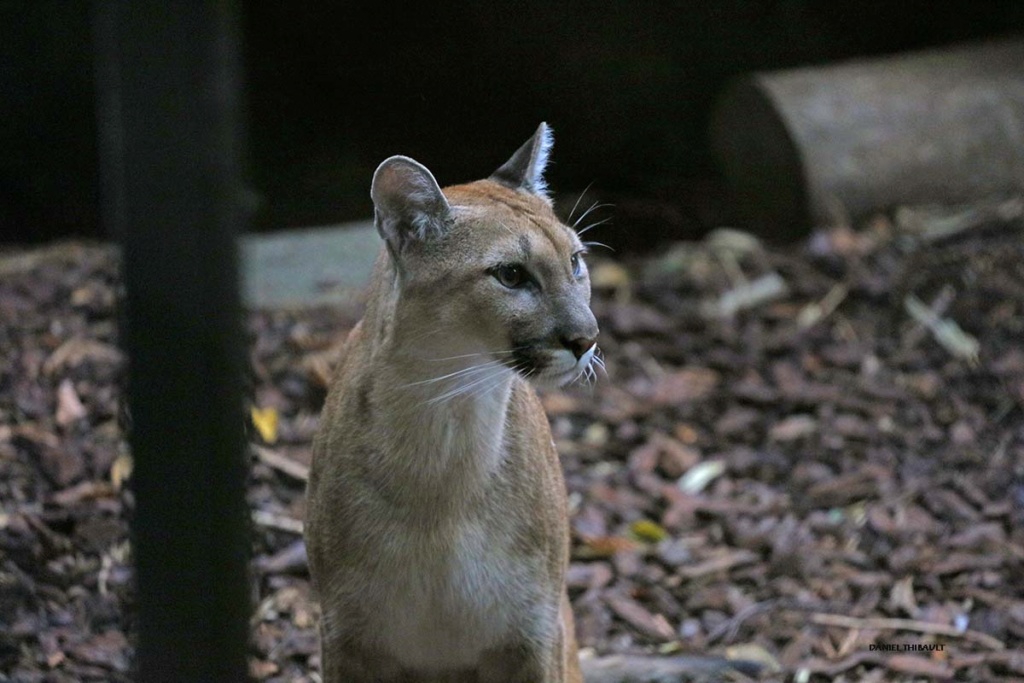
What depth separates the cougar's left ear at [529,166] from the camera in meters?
4.45

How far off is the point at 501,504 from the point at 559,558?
13.1 inches

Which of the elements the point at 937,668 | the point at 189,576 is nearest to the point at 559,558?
the point at 937,668

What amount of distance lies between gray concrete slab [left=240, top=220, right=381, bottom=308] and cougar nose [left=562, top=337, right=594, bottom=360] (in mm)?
4639

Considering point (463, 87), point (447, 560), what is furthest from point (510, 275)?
point (463, 87)

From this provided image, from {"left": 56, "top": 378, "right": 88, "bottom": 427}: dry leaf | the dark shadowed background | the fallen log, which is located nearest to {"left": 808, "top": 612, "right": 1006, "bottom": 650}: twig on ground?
the dark shadowed background

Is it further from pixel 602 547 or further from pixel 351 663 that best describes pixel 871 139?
pixel 351 663

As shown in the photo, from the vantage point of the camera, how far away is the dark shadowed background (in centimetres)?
730

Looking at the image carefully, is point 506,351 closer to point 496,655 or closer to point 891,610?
point 496,655

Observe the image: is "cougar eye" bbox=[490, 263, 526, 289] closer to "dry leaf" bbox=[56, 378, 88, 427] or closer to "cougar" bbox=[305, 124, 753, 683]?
"cougar" bbox=[305, 124, 753, 683]

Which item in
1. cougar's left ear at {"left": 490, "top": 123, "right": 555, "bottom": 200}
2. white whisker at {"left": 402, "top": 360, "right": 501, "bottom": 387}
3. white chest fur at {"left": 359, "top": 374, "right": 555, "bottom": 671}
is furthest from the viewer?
cougar's left ear at {"left": 490, "top": 123, "right": 555, "bottom": 200}

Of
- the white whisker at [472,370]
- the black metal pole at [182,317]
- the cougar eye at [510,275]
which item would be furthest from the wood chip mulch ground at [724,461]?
the black metal pole at [182,317]

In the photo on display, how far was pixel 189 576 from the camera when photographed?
7.38 feet

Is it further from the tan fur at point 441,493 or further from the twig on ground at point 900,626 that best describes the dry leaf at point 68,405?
the twig on ground at point 900,626

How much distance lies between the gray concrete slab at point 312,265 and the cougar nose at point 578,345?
4.64 meters
